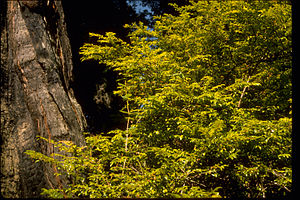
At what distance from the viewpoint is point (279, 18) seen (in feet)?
9.40

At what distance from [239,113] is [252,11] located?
183 cm

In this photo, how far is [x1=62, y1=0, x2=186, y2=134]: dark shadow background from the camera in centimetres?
537

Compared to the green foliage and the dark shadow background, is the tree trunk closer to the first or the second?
the green foliage

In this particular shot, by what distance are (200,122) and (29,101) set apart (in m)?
2.28

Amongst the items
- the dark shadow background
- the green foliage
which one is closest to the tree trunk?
the green foliage

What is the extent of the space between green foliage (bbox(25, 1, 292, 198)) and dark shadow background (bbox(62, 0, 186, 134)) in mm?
2577

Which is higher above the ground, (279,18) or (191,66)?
(279,18)

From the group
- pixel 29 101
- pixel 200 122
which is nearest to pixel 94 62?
pixel 29 101

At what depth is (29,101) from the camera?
89.4 inches

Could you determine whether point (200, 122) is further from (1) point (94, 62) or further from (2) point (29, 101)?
(1) point (94, 62)

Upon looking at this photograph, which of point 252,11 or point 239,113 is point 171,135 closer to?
point 239,113

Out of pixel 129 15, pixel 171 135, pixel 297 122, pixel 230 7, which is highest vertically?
pixel 129 15

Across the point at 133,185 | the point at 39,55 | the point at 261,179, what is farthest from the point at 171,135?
the point at 39,55

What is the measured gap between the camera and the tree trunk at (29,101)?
77.6 inches
